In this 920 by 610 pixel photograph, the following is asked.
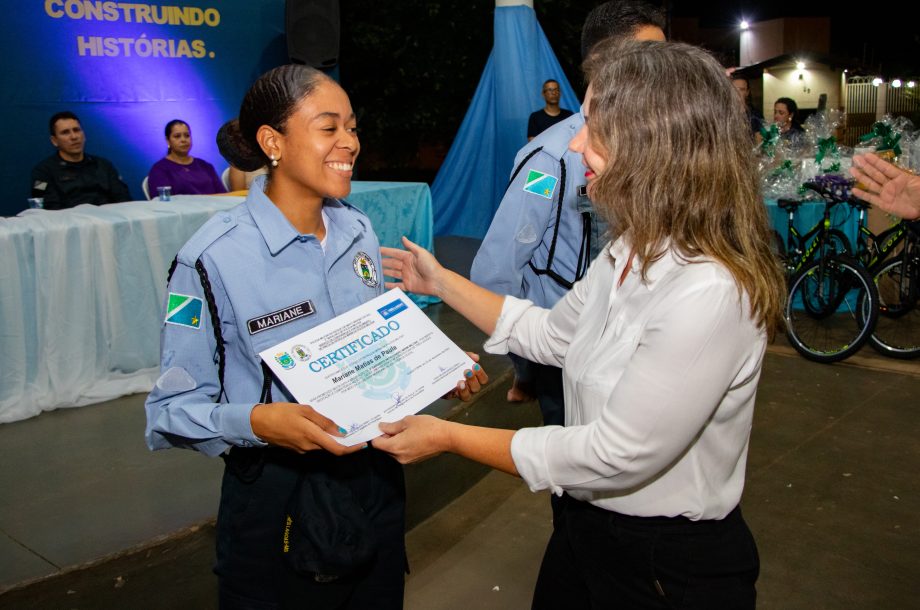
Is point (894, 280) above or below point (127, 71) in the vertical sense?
below

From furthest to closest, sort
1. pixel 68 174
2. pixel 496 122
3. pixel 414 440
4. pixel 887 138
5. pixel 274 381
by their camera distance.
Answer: pixel 496 122 → pixel 68 174 → pixel 887 138 → pixel 274 381 → pixel 414 440

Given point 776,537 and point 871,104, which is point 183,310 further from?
point 871,104

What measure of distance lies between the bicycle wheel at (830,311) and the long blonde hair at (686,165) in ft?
13.6

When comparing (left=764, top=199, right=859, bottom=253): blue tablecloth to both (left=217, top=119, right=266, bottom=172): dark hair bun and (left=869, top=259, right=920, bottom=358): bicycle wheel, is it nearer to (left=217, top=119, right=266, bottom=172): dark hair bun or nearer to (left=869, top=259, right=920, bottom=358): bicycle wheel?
(left=869, top=259, right=920, bottom=358): bicycle wheel

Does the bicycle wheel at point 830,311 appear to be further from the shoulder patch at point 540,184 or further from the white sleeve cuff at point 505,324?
the white sleeve cuff at point 505,324

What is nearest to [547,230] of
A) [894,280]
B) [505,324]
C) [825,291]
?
[505,324]

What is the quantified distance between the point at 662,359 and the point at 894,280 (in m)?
5.19

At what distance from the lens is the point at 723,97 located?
4.20 ft

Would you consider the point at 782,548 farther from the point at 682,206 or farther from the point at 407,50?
the point at 407,50

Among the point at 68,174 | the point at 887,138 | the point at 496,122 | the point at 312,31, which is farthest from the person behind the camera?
the point at 496,122

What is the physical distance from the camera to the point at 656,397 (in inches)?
48.1

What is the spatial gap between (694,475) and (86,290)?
3.89 meters

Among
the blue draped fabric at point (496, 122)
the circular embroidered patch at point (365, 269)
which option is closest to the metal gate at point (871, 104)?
the blue draped fabric at point (496, 122)

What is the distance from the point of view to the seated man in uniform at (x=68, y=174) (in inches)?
230
